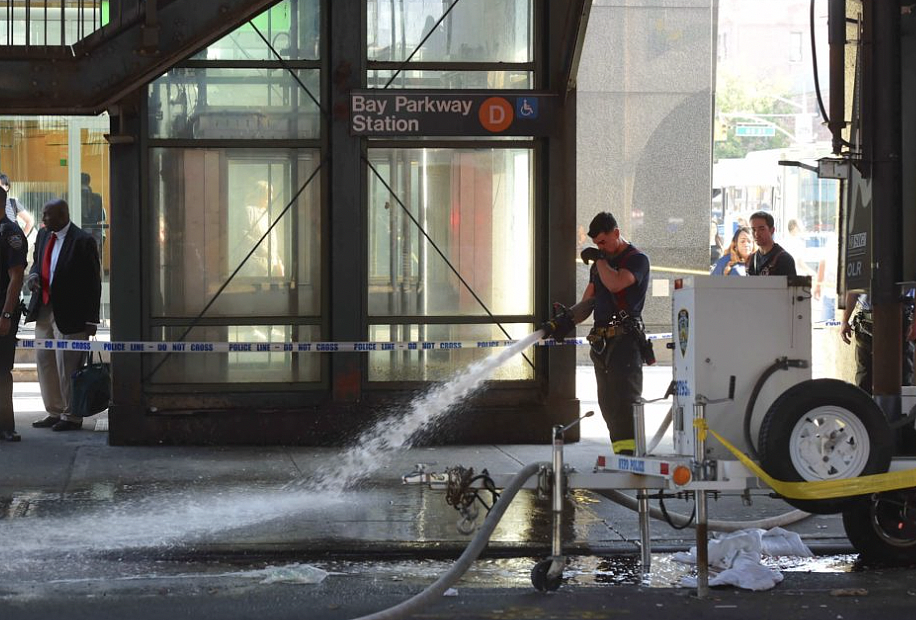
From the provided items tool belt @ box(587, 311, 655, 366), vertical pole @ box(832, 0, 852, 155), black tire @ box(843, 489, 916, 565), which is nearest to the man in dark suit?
tool belt @ box(587, 311, 655, 366)

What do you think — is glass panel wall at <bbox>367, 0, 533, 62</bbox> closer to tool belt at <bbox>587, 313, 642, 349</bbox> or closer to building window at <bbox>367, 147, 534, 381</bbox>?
building window at <bbox>367, 147, 534, 381</bbox>

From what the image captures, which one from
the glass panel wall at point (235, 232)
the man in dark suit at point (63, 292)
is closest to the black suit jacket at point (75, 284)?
the man in dark suit at point (63, 292)

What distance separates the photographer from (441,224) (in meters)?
11.8

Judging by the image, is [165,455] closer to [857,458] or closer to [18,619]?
[18,619]

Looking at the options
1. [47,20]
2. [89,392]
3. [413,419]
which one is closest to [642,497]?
[413,419]

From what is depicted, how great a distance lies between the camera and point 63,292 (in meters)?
11.9

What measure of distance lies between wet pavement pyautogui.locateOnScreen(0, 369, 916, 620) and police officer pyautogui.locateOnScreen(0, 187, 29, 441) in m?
0.82

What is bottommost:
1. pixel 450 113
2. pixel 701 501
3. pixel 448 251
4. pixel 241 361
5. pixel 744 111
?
pixel 701 501

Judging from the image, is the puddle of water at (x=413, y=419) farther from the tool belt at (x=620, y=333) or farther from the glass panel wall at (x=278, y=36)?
the glass panel wall at (x=278, y=36)

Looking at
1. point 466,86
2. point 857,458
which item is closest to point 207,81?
point 466,86

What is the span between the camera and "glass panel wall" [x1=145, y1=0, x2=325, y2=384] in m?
11.3

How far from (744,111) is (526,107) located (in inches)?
1875

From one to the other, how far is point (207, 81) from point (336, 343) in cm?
251

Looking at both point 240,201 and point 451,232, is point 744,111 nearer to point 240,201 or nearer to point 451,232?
point 451,232
